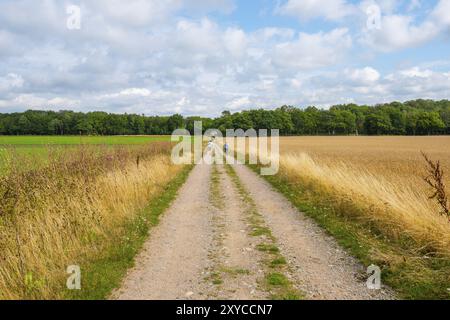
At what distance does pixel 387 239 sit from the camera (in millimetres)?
7484

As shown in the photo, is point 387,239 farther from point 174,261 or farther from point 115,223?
point 115,223

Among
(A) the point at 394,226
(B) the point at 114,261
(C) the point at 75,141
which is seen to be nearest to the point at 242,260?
(B) the point at 114,261

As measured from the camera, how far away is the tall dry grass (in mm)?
5441

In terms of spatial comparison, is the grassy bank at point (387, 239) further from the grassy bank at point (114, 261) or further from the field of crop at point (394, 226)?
the grassy bank at point (114, 261)

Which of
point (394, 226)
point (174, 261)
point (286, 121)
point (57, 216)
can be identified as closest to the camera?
point (174, 261)

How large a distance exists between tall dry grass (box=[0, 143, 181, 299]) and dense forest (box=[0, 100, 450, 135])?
3775 inches

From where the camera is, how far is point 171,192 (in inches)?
579

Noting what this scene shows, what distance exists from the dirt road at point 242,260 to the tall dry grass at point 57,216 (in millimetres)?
1169

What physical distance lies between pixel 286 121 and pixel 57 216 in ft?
437

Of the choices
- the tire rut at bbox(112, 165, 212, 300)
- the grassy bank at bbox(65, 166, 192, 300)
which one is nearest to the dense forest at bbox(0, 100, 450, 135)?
the tire rut at bbox(112, 165, 212, 300)

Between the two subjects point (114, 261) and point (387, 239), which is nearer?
point (114, 261)

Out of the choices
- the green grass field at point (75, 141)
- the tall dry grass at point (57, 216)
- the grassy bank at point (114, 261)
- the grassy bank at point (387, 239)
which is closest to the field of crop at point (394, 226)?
the grassy bank at point (387, 239)

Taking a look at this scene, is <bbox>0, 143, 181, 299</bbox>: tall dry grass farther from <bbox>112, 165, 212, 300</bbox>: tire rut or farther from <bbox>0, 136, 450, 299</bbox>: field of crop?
<bbox>112, 165, 212, 300</bbox>: tire rut
